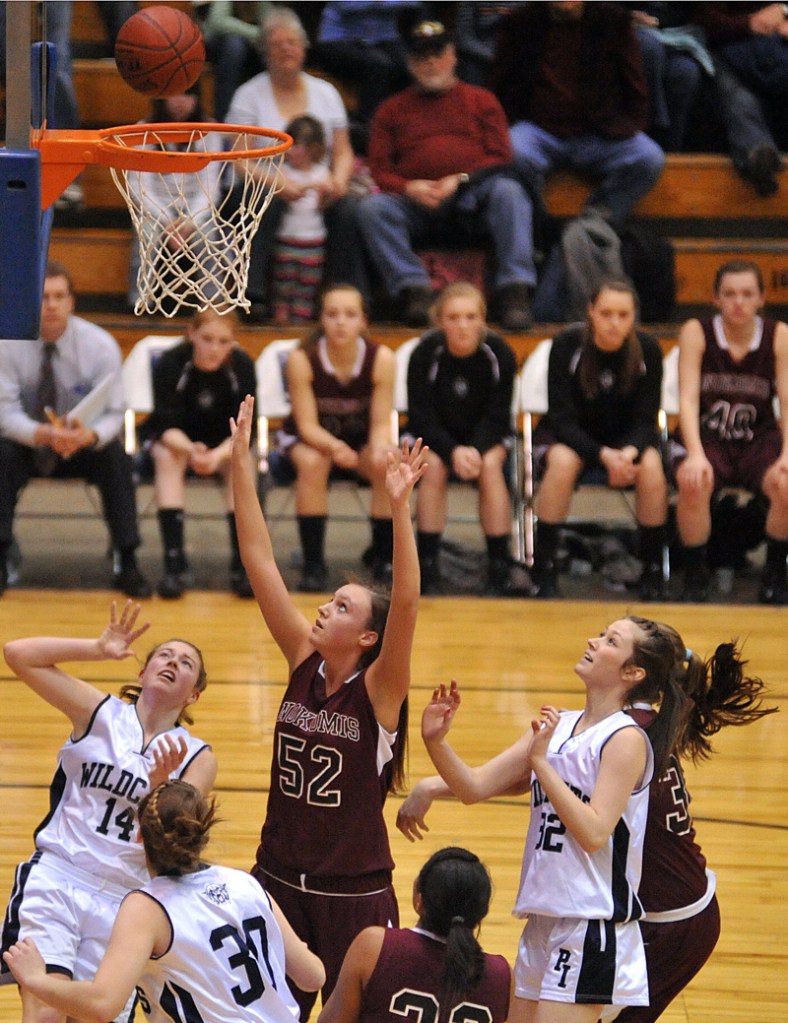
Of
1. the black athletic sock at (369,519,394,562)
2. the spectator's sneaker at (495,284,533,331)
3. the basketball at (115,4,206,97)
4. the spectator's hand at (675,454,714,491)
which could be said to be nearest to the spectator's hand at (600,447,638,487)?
the spectator's hand at (675,454,714,491)

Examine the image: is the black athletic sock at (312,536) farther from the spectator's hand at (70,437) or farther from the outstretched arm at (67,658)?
the outstretched arm at (67,658)

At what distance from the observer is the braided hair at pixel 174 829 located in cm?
311

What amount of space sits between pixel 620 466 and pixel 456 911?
427 centimetres

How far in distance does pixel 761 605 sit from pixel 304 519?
2186mm

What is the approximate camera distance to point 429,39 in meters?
8.91

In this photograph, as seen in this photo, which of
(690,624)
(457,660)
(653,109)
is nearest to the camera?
(457,660)

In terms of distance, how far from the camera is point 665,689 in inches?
144

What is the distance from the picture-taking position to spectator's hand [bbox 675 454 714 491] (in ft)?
23.7

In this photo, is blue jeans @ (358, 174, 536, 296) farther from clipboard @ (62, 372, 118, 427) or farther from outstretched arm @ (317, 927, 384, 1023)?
outstretched arm @ (317, 927, 384, 1023)

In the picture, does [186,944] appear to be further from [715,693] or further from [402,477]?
[715,693]

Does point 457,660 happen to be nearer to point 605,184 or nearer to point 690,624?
point 690,624

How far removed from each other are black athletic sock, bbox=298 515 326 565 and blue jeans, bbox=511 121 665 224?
2833mm

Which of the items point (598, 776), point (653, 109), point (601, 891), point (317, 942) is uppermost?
point (653, 109)

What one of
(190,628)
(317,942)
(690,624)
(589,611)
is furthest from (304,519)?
(317,942)
